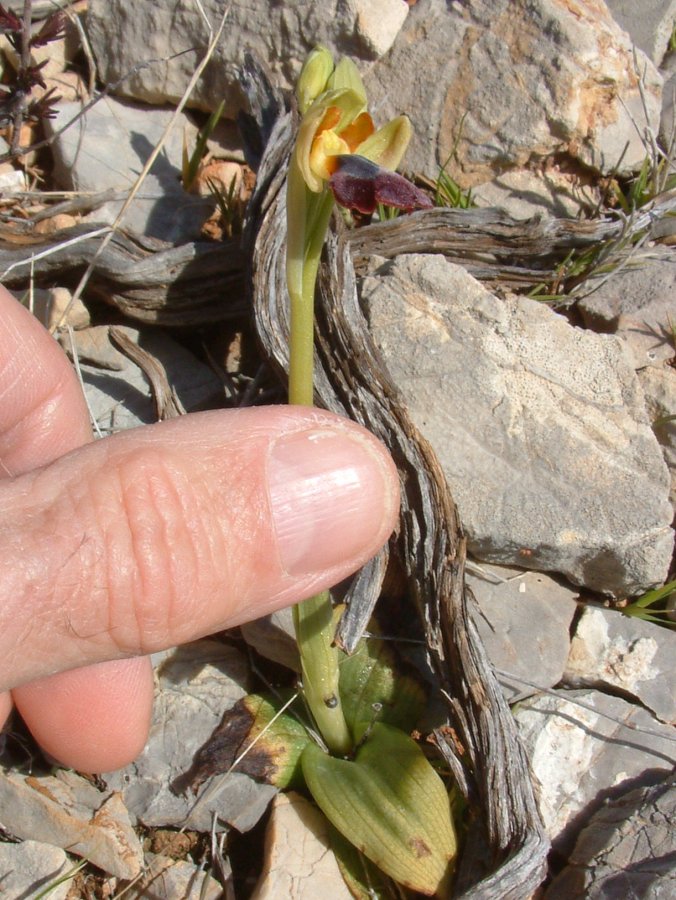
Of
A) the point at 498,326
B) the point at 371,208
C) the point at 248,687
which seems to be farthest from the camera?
the point at 498,326

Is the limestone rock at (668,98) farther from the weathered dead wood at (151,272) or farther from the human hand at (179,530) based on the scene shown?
the human hand at (179,530)

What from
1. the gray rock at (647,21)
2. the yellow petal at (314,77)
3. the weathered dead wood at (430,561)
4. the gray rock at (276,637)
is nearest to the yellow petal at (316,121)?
the yellow petal at (314,77)

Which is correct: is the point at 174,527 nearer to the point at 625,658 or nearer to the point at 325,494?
the point at 325,494

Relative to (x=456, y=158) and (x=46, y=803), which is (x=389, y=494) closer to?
(x=46, y=803)

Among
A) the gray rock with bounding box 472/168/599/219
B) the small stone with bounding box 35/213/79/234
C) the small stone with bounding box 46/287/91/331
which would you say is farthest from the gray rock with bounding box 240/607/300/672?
the gray rock with bounding box 472/168/599/219

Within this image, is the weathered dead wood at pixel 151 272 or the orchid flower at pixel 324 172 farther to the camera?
the weathered dead wood at pixel 151 272

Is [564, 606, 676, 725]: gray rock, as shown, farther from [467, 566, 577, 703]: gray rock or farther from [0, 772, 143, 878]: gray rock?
[0, 772, 143, 878]: gray rock

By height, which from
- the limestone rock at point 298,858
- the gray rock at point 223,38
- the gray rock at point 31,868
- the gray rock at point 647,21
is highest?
the gray rock at point 647,21

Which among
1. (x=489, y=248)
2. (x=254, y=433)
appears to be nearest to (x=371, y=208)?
(x=254, y=433)
